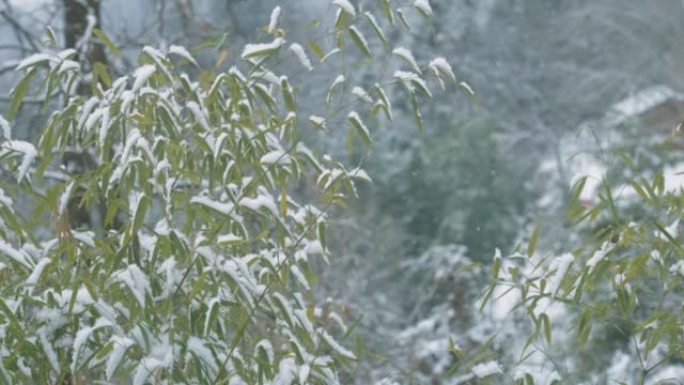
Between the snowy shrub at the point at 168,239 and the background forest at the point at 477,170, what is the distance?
4 centimetres

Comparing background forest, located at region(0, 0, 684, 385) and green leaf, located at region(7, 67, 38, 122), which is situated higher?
green leaf, located at region(7, 67, 38, 122)

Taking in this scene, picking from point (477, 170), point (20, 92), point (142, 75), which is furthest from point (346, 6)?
point (477, 170)

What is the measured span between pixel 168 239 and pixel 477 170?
14.1 m

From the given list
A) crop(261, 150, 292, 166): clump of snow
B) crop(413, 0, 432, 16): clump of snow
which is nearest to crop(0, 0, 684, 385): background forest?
crop(413, 0, 432, 16): clump of snow

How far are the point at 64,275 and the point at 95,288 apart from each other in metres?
0.11

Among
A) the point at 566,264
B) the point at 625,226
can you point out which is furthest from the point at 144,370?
the point at 625,226

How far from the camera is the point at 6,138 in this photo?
2.65 m

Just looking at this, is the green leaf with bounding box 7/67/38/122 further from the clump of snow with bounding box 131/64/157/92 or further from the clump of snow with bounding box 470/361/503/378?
the clump of snow with bounding box 470/361/503/378

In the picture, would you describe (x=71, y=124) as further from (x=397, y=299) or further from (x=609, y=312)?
(x=397, y=299)

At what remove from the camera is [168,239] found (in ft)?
8.77

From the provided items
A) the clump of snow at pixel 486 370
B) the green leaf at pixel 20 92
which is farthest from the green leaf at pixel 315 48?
the clump of snow at pixel 486 370

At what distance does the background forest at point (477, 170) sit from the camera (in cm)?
289

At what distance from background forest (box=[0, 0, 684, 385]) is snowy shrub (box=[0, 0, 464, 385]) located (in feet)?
0.13

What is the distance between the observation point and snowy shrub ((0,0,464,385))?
8.52 feet
